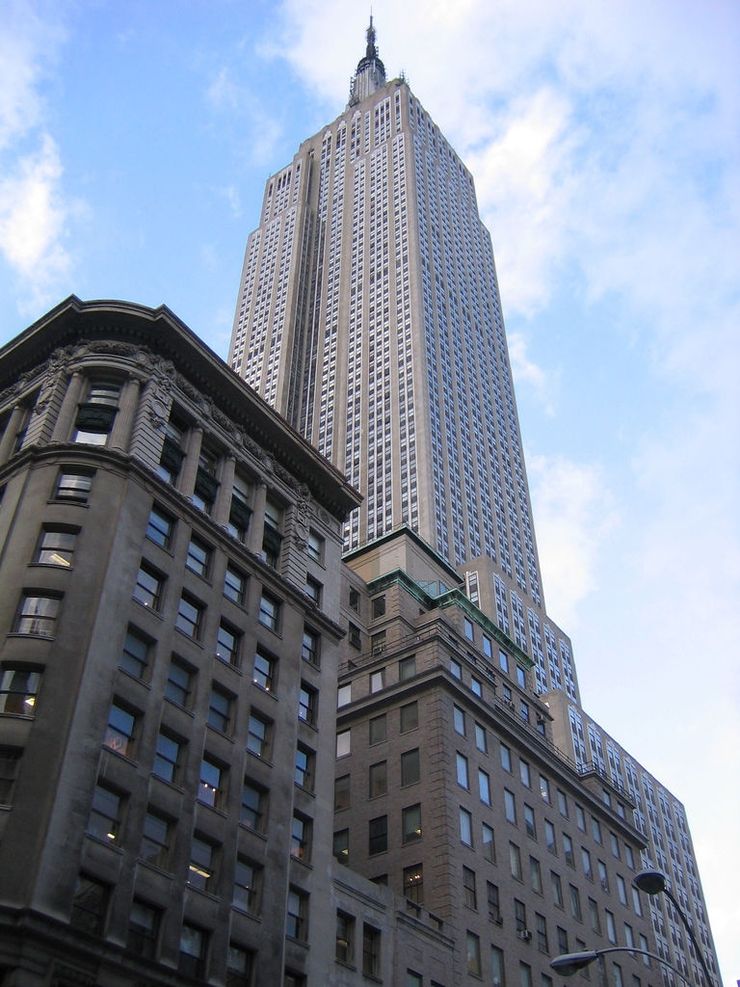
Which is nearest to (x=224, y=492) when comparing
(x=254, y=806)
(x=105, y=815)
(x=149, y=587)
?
(x=149, y=587)

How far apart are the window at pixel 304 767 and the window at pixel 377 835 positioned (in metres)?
12.5

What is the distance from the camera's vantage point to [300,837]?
1975 inches

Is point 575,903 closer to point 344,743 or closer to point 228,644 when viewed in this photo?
point 344,743

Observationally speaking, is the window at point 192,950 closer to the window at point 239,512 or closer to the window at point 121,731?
the window at point 121,731

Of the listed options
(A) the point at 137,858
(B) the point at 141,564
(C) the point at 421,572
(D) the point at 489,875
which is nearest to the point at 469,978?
(D) the point at 489,875

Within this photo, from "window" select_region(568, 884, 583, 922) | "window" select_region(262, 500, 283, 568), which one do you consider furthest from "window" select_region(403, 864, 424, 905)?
"window" select_region(262, 500, 283, 568)

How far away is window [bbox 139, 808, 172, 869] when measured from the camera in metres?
41.1

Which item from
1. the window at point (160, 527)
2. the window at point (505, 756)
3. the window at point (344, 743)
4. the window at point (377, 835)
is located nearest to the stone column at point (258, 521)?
the window at point (160, 527)

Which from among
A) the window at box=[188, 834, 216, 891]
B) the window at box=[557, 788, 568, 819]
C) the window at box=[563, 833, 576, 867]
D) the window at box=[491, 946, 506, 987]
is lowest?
the window at box=[188, 834, 216, 891]

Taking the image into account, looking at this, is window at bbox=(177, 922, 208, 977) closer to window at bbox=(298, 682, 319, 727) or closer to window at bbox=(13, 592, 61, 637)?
window at bbox=(13, 592, 61, 637)

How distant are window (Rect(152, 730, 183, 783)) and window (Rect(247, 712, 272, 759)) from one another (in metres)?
4.73

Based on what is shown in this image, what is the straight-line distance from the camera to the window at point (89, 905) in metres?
36.9

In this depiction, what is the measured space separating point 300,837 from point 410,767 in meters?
15.6

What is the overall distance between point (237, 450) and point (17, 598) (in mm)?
17974
